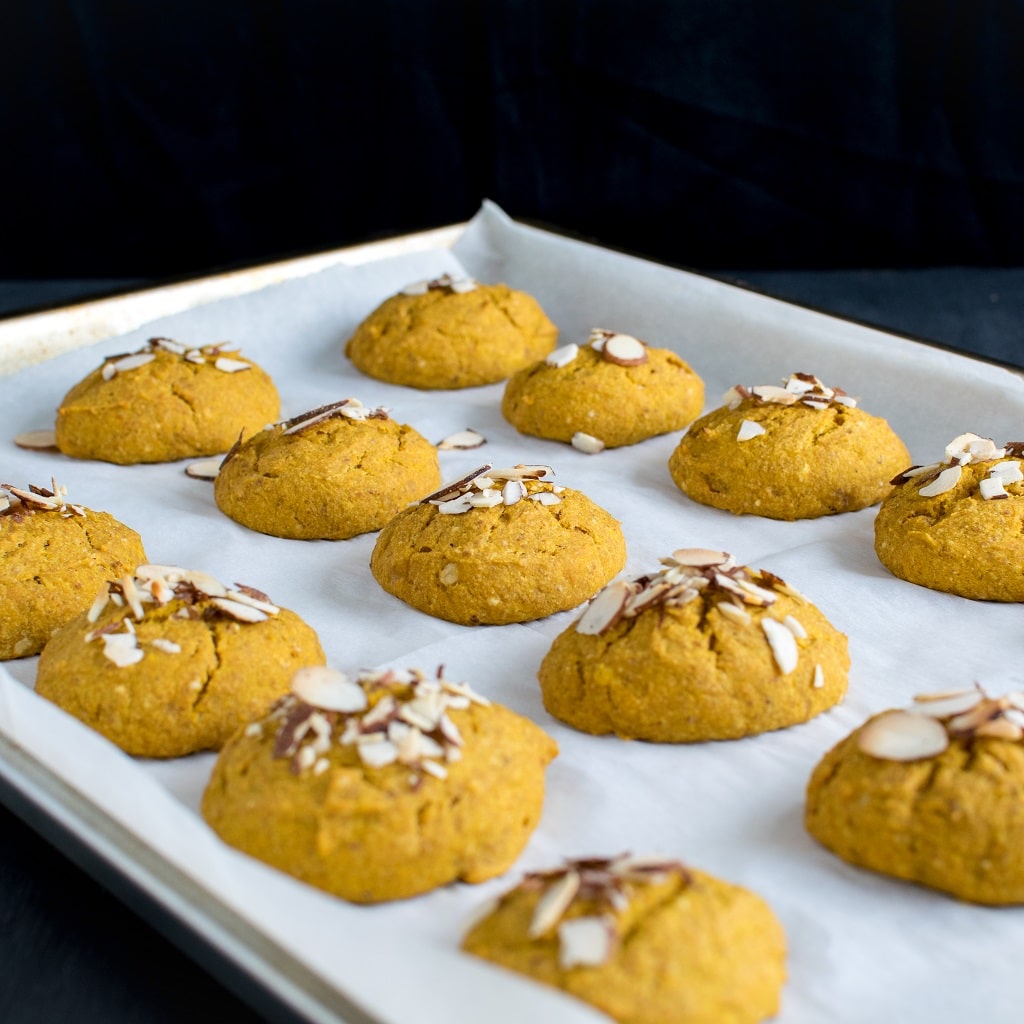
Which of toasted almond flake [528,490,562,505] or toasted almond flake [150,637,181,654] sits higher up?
toasted almond flake [150,637,181,654]

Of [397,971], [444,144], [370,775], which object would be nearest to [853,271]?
[444,144]

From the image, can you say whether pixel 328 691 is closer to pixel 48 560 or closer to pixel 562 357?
pixel 48 560

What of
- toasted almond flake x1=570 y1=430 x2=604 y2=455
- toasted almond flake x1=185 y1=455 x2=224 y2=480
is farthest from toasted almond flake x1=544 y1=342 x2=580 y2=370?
toasted almond flake x1=185 y1=455 x2=224 y2=480

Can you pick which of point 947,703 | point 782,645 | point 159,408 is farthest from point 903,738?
point 159,408

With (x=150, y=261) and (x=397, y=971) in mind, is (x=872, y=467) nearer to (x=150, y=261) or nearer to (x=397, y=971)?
(x=397, y=971)

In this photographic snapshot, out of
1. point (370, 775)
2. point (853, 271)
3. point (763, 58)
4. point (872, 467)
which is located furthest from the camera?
point (853, 271)

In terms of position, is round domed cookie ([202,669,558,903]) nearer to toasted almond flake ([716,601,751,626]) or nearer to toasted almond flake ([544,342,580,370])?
toasted almond flake ([716,601,751,626])
